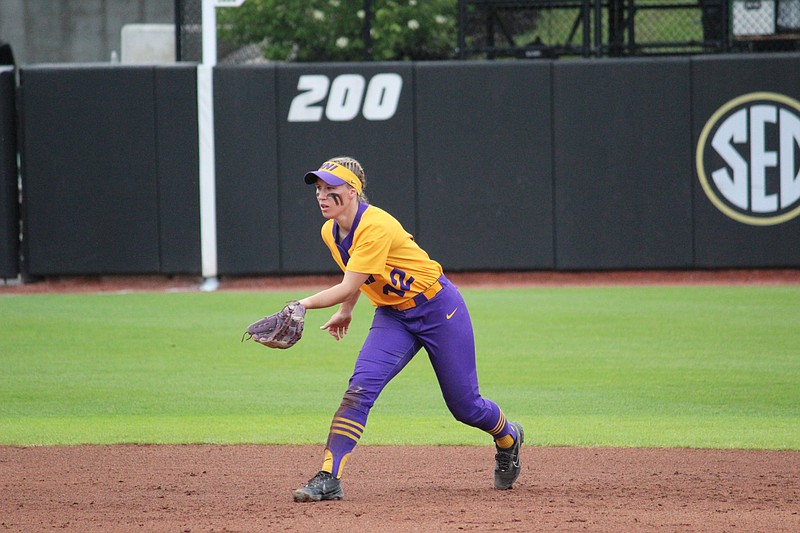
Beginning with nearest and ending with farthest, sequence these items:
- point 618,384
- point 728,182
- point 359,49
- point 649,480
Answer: point 649,480 → point 618,384 → point 728,182 → point 359,49

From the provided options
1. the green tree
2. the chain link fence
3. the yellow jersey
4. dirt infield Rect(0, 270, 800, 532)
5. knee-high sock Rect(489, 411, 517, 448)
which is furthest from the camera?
the green tree

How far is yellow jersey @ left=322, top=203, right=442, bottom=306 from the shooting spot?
5.00 m

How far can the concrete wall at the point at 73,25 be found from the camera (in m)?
28.2

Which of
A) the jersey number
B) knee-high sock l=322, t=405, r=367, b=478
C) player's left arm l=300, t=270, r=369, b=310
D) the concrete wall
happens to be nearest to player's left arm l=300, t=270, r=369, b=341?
player's left arm l=300, t=270, r=369, b=310

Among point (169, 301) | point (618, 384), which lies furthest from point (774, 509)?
point (169, 301)

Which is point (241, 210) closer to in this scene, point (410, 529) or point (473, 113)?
point (473, 113)

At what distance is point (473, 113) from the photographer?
15.4m

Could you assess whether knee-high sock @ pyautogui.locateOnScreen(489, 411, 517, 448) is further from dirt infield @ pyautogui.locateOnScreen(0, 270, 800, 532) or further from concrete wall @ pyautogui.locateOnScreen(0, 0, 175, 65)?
concrete wall @ pyautogui.locateOnScreen(0, 0, 175, 65)

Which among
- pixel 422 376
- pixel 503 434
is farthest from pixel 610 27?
pixel 503 434

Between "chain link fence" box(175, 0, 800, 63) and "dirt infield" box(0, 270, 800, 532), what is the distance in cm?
1019

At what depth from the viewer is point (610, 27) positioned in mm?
16828

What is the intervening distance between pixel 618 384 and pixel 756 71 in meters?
8.37

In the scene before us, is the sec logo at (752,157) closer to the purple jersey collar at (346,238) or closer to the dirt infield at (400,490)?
the dirt infield at (400,490)

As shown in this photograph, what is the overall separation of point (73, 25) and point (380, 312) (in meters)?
25.6
